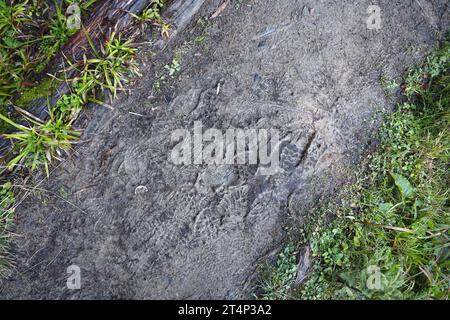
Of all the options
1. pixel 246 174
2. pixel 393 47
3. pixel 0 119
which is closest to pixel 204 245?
pixel 246 174

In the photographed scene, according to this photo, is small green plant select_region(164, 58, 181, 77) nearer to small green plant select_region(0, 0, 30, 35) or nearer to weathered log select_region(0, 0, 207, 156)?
weathered log select_region(0, 0, 207, 156)

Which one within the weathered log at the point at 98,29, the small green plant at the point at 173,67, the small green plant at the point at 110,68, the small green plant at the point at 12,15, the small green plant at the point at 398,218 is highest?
the small green plant at the point at 12,15

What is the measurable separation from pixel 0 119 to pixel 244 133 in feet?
5.54

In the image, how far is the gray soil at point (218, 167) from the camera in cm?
266

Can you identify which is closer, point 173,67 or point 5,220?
point 5,220

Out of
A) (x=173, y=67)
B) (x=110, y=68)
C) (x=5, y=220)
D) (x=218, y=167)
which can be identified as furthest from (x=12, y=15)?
(x=218, y=167)

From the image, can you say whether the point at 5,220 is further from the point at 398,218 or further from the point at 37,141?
the point at 398,218

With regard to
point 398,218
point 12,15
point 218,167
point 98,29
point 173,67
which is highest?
point 12,15

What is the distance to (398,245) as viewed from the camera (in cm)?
272

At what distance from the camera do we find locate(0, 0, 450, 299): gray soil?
105 inches

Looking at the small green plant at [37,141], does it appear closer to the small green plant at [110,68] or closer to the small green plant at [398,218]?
the small green plant at [110,68]

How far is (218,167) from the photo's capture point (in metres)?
2.74

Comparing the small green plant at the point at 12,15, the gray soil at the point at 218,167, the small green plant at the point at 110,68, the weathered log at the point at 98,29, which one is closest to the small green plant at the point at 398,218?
the gray soil at the point at 218,167
